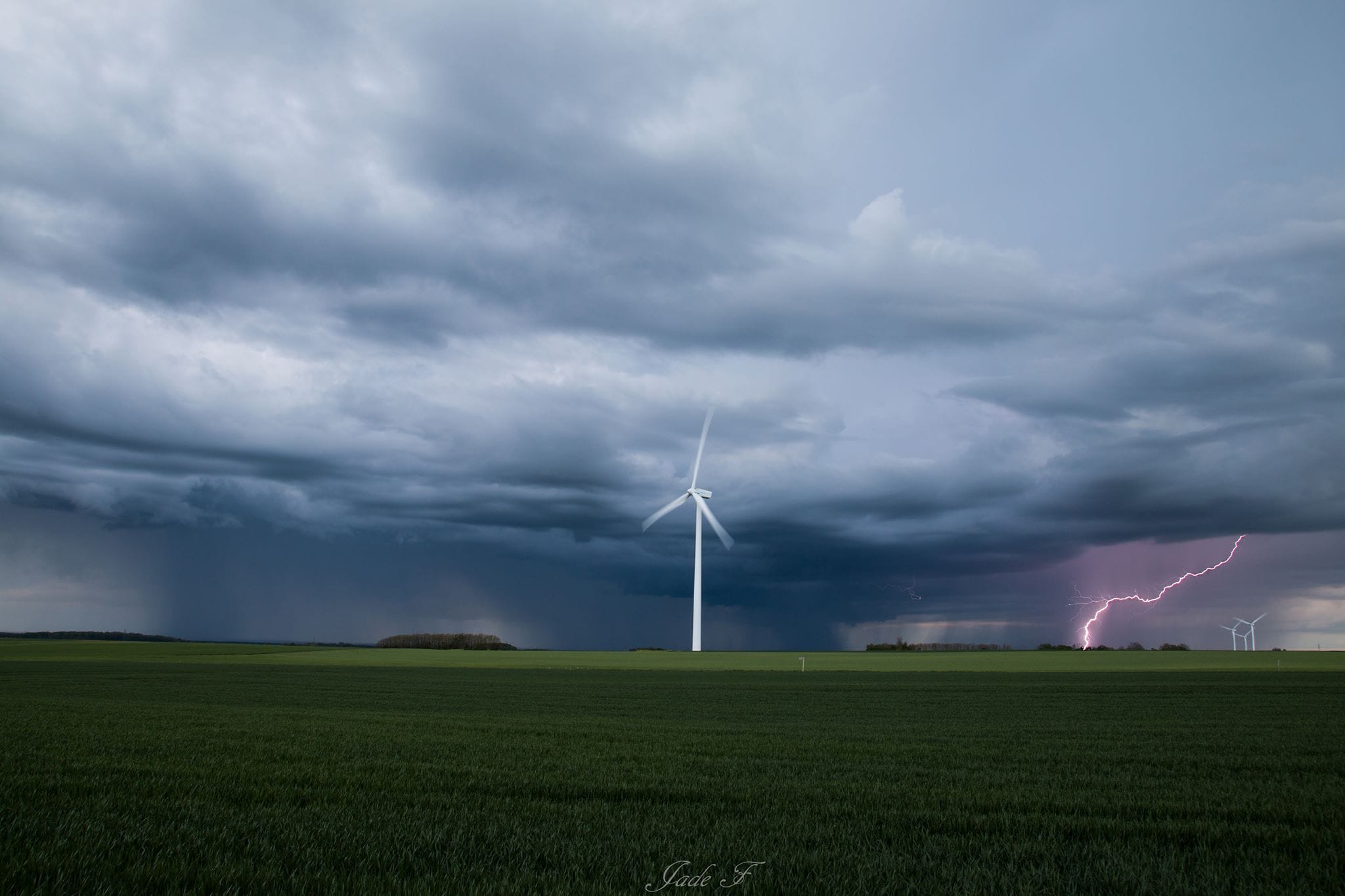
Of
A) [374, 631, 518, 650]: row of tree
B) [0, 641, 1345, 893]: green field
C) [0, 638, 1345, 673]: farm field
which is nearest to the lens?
[0, 641, 1345, 893]: green field

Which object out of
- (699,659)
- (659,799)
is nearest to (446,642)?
(699,659)

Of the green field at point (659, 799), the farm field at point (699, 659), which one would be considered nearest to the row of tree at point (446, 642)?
the farm field at point (699, 659)

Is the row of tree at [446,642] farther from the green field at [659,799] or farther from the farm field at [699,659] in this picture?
the green field at [659,799]

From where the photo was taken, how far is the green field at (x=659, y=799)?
820cm

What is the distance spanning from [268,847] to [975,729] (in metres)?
22.5

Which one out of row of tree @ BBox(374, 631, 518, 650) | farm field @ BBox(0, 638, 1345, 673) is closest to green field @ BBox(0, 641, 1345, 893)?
farm field @ BBox(0, 638, 1345, 673)

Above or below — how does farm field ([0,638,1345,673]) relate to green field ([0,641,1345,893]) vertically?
below

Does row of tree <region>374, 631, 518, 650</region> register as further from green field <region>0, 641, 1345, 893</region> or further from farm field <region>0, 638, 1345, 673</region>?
green field <region>0, 641, 1345, 893</region>

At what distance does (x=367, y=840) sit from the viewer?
929cm

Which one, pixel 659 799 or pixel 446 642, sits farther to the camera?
pixel 446 642

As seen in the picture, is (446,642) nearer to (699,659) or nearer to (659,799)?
(699,659)

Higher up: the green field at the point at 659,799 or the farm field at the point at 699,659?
the green field at the point at 659,799

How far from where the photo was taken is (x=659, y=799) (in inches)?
500

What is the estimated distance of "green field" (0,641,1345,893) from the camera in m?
8.20
